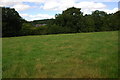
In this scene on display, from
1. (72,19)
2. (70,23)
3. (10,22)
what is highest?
(72,19)

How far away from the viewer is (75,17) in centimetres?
2627

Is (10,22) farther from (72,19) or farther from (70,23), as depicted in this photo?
(72,19)

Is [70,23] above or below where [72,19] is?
below

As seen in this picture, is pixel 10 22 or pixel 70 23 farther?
pixel 70 23

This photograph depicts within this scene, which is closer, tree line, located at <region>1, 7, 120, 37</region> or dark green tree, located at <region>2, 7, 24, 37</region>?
dark green tree, located at <region>2, 7, 24, 37</region>

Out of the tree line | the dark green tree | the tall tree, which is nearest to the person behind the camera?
the dark green tree

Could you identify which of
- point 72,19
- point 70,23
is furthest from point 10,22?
point 72,19

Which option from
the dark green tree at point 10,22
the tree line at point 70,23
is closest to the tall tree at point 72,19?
the tree line at point 70,23

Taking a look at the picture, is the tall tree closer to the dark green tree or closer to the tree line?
the tree line

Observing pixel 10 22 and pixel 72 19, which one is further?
pixel 72 19

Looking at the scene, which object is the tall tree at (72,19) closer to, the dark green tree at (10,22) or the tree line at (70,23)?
the tree line at (70,23)

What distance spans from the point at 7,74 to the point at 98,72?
1950 millimetres

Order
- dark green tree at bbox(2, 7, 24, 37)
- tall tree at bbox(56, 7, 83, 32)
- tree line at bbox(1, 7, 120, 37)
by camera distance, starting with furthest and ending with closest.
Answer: tall tree at bbox(56, 7, 83, 32), tree line at bbox(1, 7, 120, 37), dark green tree at bbox(2, 7, 24, 37)

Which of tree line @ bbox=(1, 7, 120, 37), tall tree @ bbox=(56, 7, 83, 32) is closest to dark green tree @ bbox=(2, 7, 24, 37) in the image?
tree line @ bbox=(1, 7, 120, 37)
